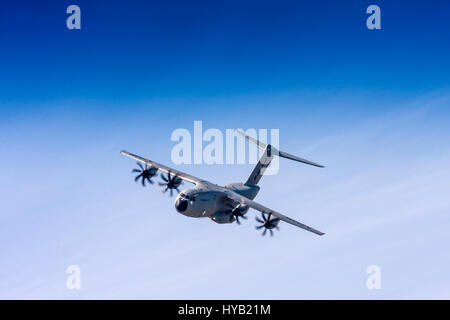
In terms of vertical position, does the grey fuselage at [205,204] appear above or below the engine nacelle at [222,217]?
above

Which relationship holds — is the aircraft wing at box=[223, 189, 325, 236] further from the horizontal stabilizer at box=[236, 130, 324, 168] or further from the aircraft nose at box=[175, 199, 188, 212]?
the horizontal stabilizer at box=[236, 130, 324, 168]

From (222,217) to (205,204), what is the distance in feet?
10.5

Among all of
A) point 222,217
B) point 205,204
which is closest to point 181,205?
point 205,204

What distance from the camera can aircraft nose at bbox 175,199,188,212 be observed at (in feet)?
221

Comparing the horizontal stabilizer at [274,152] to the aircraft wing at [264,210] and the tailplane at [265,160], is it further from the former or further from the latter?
the aircraft wing at [264,210]

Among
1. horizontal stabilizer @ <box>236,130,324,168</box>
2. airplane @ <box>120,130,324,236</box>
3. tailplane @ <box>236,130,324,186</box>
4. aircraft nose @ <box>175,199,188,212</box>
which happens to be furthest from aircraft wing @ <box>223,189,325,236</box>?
horizontal stabilizer @ <box>236,130,324,168</box>

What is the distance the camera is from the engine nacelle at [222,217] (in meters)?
71.0

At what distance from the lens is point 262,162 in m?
80.1

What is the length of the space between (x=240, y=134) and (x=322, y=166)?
38.1 feet

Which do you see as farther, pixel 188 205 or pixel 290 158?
pixel 290 158

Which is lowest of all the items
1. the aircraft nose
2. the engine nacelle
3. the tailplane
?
the engine nacelle

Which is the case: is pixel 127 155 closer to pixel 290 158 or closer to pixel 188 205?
pixel 188 205

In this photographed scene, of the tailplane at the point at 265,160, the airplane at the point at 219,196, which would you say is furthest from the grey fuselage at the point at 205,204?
the tailplane at the point at 265,160
